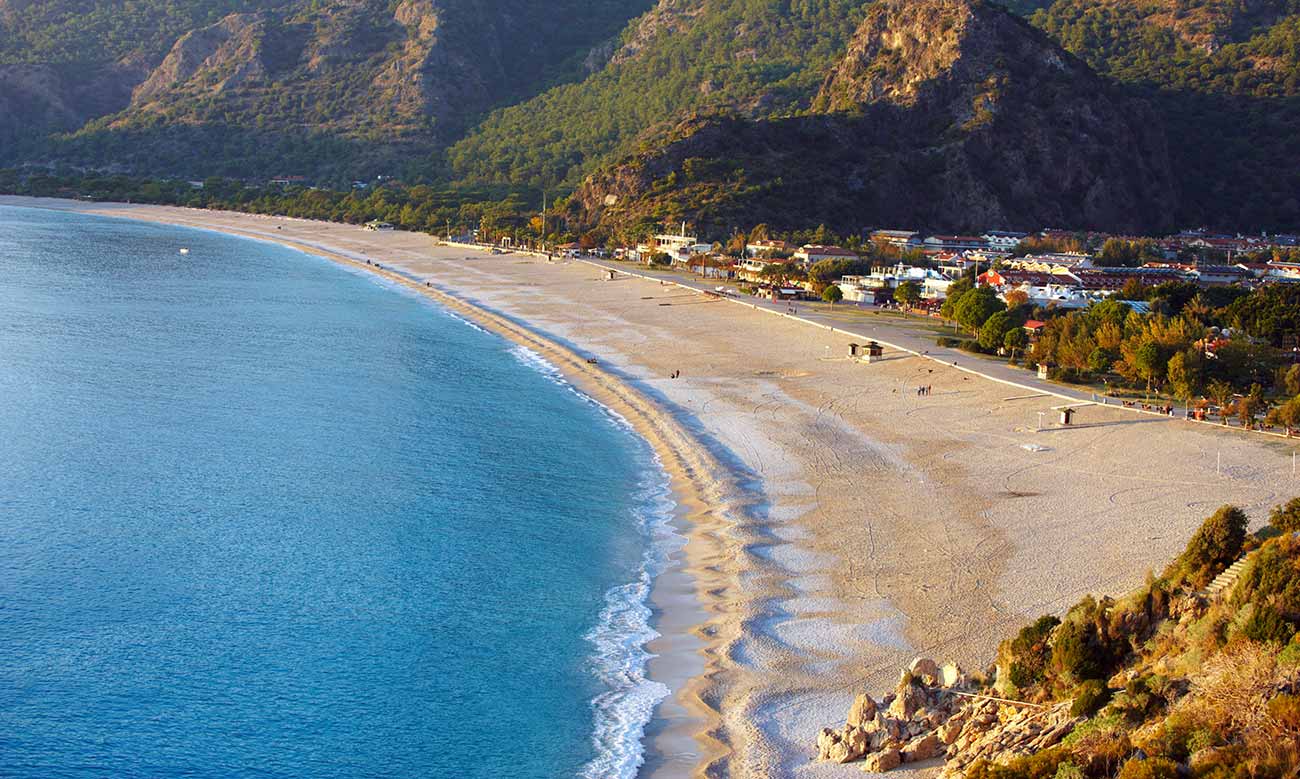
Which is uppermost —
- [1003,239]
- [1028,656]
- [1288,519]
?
[1003,239]

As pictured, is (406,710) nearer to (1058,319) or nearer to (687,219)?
(1058,319)

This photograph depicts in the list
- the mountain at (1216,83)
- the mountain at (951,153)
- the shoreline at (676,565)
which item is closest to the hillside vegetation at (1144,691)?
the shoreline at (676,565)

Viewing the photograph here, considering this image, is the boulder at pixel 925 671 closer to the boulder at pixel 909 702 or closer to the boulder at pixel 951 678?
the boulder at pixel 951 678

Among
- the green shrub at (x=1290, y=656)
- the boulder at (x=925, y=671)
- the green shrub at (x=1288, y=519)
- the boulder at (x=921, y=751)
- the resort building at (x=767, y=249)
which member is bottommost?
the boulder at (x=921, y=751)

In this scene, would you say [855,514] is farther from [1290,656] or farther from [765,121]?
[765,121]

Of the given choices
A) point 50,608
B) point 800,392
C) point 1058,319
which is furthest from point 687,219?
point 50,608

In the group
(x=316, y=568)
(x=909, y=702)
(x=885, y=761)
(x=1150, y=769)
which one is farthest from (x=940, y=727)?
(x=316, y=568)

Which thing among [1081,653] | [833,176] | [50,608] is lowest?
[50,608]
